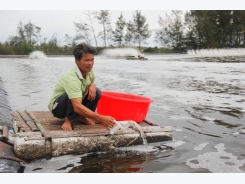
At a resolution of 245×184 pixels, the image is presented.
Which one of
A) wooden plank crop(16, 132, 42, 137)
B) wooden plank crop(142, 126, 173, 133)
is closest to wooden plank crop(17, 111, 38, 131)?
wooden plank crop(16, 132, 42, 137)

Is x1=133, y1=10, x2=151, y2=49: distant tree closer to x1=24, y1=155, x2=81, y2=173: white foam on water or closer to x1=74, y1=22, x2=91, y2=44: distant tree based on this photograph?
x1=74, y1=22, x2=91, y2=44: distant tree

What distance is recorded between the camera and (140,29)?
43.5 meters

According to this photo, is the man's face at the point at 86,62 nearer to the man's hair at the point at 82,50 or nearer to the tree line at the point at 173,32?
the man's hair at the point at 82,50

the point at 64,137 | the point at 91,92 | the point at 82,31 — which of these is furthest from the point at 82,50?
the point at 82,31

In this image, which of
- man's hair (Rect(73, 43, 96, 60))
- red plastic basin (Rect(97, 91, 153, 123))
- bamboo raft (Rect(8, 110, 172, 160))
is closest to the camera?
bamboo raft (Rect(8, 110, 172, 160))

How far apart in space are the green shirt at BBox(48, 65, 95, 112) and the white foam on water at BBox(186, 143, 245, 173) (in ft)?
4.02

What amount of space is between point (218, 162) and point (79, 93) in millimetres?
1425

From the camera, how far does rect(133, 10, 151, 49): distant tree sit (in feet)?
142

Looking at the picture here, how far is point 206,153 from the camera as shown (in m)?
2.96

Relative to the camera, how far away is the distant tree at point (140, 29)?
43.3 metres

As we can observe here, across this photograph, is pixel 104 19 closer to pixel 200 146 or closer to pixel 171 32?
pixel 171 32

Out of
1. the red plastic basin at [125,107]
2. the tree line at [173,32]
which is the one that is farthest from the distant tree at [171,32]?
the red plastic basin at [125,107]

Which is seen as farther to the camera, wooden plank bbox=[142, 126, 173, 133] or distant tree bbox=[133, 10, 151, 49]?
distant tree bbox=[133, 10, 151, 49]

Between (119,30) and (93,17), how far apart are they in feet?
20.9
